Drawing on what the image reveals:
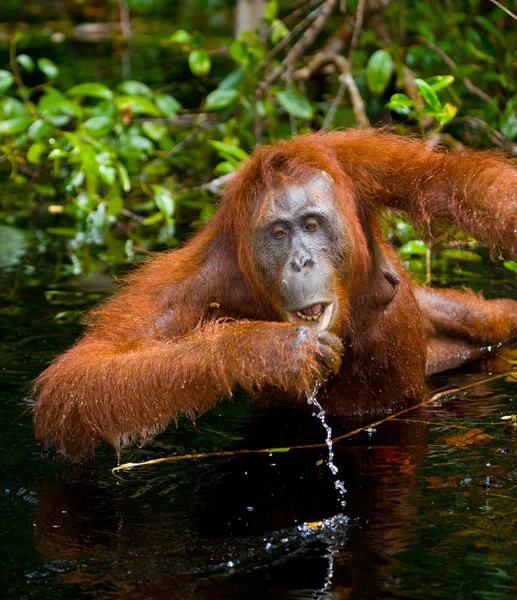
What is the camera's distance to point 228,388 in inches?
182

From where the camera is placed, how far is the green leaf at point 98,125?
8.45 m

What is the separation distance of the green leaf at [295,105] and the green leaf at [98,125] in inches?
52.2

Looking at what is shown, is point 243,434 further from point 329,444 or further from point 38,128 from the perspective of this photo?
point 38,128

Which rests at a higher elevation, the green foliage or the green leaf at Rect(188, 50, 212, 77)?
the green leaf at Rect(188, 50, 212, 77)

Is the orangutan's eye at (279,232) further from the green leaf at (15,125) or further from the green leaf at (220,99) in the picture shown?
the green leaf at (15,125)

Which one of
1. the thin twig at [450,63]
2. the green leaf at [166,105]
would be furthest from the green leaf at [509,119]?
the green leaf at [166,105]

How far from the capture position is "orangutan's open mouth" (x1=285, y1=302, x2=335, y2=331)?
16.0ft

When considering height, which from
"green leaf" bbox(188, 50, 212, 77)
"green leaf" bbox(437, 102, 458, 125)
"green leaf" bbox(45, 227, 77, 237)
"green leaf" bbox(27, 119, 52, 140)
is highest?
"green leaf" bbox(437, 102, 458, 125)

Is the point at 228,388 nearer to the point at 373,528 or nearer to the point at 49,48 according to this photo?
the point at 373,528

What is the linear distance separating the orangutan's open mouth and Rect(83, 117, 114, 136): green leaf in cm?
402

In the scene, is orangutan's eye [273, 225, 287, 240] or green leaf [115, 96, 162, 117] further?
green leaf [115, 96, 162, 117]

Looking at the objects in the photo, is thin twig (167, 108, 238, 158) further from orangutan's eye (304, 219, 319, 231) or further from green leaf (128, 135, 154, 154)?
orangutan's eye (304, 219, 319, 231)

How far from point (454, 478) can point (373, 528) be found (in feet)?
1.93

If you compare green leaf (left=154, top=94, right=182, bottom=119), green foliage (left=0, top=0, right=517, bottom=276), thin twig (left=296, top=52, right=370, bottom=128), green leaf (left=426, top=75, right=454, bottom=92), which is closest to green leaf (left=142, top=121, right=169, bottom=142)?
green foliage (left=0, top=0, right=517, bottom=276)
